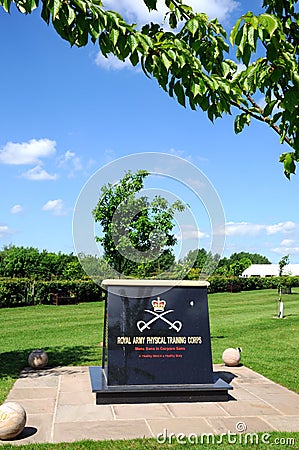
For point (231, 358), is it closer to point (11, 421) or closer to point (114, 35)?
point (11, 421)

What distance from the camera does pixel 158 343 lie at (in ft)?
26.7

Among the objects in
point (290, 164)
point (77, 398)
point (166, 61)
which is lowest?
point (77, 398)

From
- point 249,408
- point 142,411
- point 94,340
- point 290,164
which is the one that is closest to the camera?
point 290,164

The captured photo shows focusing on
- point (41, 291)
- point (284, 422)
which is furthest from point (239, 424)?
point (41, 291)

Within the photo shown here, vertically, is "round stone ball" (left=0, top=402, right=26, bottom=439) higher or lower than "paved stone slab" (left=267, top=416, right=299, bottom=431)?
higher

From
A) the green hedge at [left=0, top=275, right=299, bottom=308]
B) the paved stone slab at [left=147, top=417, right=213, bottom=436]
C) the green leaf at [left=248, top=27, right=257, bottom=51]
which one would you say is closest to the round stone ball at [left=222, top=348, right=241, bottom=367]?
the paved stone slab at [left=147, top=417, right=213, bottom=436]

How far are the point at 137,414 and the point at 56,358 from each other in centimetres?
472

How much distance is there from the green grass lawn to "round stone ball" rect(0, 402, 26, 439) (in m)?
0.21

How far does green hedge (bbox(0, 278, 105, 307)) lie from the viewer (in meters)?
26.5

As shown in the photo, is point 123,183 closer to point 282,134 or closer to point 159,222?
point 159,222

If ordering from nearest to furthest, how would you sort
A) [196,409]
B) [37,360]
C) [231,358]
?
[196,409]
[37,360]
[231,358]

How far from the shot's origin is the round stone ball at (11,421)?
5.81m

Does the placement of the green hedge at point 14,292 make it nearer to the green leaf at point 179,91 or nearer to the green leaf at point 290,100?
the green leaf at point 179,91

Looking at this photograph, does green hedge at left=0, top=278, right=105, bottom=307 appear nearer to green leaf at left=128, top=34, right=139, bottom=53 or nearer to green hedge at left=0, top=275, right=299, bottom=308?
green hedge at left=0, top=275, right=299, bottom=308
